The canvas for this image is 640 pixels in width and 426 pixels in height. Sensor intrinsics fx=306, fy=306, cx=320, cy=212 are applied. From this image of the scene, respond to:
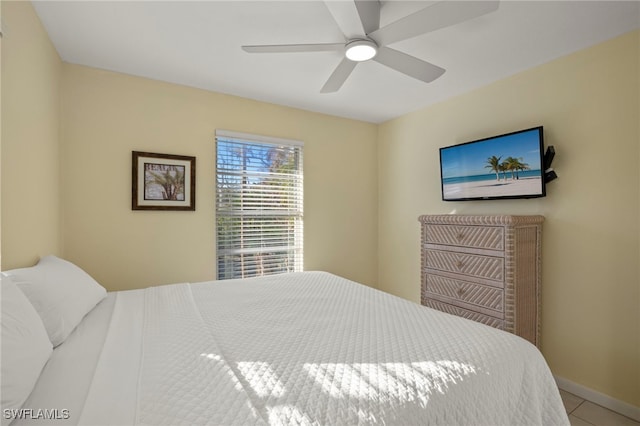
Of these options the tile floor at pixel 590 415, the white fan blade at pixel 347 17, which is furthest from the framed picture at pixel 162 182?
the tile floor at pixel 590 415

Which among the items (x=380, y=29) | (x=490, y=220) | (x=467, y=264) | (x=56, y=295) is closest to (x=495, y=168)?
(x=490, y=220)

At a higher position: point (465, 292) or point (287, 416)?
point (287, 416)

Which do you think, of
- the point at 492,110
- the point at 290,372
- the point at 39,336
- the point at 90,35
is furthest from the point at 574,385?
the point at 90,35

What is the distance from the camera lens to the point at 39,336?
0.98 meters

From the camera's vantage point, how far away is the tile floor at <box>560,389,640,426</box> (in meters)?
1.95

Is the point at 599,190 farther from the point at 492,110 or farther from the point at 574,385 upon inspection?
the point at 574,385

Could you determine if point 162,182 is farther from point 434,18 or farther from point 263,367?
point 434,18

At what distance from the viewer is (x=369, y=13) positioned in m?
1.59

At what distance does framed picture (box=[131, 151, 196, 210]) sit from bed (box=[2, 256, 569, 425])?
109 centimetres

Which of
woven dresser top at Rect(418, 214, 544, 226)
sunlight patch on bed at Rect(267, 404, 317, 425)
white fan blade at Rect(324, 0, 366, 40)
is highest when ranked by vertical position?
white fan blade at Rect(324, 0, 366, 40)

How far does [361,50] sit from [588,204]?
194cm

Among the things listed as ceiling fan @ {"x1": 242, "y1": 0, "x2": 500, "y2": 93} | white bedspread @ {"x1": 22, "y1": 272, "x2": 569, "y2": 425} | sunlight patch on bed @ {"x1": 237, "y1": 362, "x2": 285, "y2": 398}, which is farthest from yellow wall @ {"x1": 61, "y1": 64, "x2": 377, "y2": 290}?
sunlight patch on bed @ {"x1": 237, "y1": 362, "x2": 285, "y2": 398}

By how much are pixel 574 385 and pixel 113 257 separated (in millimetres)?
3710

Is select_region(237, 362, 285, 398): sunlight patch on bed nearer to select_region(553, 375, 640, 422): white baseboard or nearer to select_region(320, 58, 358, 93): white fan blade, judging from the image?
select_region(320, 58, 358, 93): white fan blade
